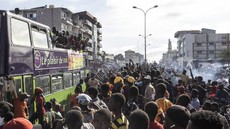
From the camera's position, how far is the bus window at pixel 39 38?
40.7ft

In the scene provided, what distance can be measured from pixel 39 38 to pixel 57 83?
92.2 inches

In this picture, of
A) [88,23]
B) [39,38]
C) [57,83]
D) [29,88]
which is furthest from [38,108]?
[88,23]

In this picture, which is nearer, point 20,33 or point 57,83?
point 20,33

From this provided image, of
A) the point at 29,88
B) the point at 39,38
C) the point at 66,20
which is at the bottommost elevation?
the point at 29,88

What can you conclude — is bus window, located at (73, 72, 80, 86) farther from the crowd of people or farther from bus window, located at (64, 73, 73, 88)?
the crowd of people

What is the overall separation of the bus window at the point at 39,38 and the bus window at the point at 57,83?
4.30 feet

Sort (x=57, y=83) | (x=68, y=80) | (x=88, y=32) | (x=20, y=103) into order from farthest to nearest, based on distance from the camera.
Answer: (x=88, y=32) → (x=68, y=80) → (x=57, y=83) → (x=20, y=103)

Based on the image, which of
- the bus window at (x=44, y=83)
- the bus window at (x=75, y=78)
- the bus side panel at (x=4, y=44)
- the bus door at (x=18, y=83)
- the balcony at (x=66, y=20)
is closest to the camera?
the bus side panel at (x=4, y=44)

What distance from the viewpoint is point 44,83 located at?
12797mm

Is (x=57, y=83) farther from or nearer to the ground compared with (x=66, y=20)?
nearer to the ground

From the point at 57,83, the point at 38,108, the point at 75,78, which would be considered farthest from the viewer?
the point at 75,78

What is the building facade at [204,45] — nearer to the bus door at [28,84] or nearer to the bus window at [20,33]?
the bus window at [20,33]

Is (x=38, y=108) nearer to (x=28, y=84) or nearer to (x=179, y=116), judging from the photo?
(x=28, y=84)

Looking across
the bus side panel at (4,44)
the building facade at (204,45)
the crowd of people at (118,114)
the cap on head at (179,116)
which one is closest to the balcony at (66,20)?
the building facade at (204,45)
